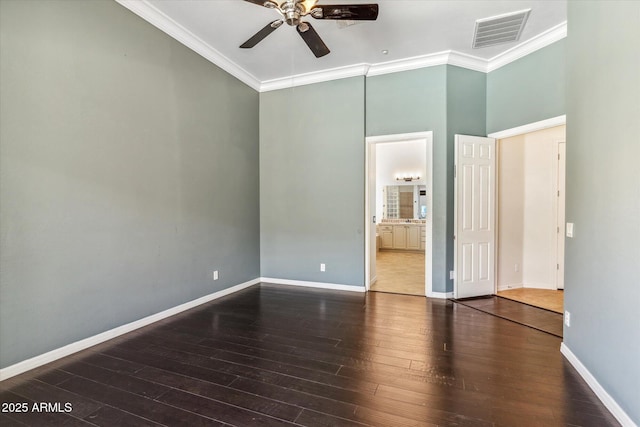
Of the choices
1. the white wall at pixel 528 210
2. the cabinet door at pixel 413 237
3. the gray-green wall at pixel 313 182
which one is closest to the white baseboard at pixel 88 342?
the gray-green wall at pixel 313 182

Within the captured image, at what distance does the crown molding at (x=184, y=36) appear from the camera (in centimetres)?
300

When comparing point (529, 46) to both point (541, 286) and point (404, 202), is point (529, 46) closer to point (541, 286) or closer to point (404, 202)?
point (541, 286)

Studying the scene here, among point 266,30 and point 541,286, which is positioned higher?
point 266,30

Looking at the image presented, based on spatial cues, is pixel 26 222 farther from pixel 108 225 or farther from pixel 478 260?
pixel 478 260

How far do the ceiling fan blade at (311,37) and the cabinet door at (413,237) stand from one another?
6539 millimetres

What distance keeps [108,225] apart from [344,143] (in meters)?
3.18

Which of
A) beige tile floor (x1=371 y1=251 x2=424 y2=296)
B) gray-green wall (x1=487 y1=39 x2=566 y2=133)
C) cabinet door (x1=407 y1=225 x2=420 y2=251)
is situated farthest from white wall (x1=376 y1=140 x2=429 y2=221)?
gray-green wall (x1=487 y1=39 x2=566 y2=133)

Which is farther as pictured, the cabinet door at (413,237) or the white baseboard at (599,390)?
the cabinet door at (413,237)

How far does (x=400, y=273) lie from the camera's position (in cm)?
573

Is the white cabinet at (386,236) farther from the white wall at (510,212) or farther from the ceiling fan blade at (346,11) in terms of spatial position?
the ceiling fan blade at (346,11)

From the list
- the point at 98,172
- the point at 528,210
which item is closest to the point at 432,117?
the point at 528,210

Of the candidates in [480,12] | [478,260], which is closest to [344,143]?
[480,12]

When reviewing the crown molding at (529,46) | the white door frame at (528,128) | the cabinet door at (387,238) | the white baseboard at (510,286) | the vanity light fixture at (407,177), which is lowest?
the white baseboard at (510,286)

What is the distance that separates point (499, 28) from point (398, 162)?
18.1ft
